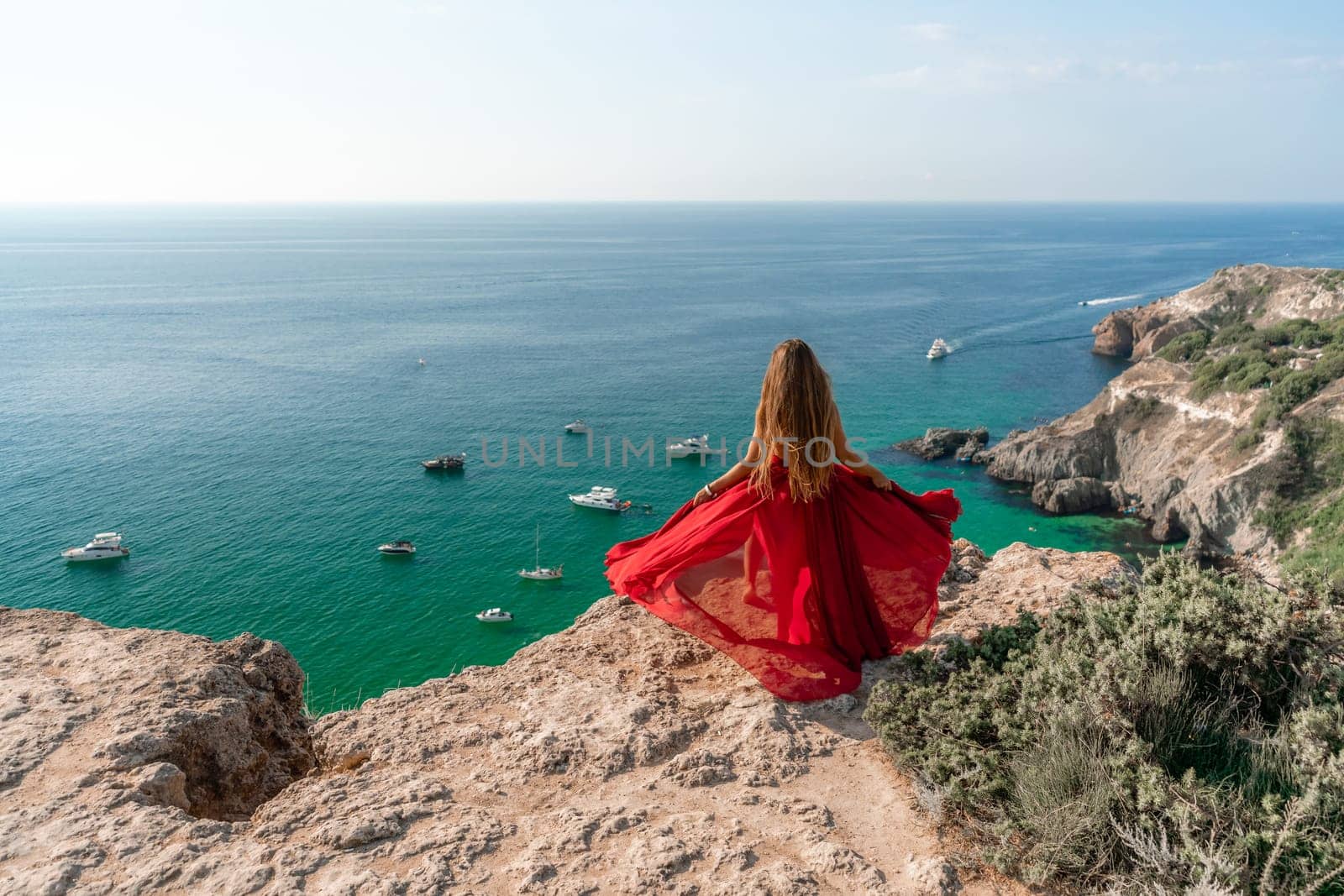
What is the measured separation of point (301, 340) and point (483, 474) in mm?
42704

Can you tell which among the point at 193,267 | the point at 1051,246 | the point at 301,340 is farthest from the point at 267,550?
the point at 1051,246

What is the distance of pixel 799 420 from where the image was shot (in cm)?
564

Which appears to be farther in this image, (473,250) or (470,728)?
(473,250)

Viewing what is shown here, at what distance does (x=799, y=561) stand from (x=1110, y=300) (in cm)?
11041

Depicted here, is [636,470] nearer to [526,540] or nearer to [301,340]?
[526,540]

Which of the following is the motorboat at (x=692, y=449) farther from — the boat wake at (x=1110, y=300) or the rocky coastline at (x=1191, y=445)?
the boat wake at (x=1110, y=300)

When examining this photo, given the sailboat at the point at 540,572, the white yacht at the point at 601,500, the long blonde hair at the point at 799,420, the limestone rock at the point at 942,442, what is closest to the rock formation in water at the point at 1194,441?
the limestone rock at the point at 942,442

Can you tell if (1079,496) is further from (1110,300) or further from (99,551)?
(1110,300)

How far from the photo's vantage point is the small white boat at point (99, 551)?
31.9m

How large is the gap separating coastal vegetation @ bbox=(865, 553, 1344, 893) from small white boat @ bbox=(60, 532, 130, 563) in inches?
1470

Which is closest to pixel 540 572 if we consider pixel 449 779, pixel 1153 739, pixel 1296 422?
pixel 449 779

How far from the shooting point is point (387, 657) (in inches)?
1055

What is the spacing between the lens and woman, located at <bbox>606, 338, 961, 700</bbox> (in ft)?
18.6

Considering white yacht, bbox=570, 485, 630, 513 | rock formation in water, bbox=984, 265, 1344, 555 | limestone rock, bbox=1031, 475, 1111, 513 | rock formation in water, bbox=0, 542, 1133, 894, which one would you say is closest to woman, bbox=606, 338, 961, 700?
rock formation in water, bbox=0, 542, 1133, 894
